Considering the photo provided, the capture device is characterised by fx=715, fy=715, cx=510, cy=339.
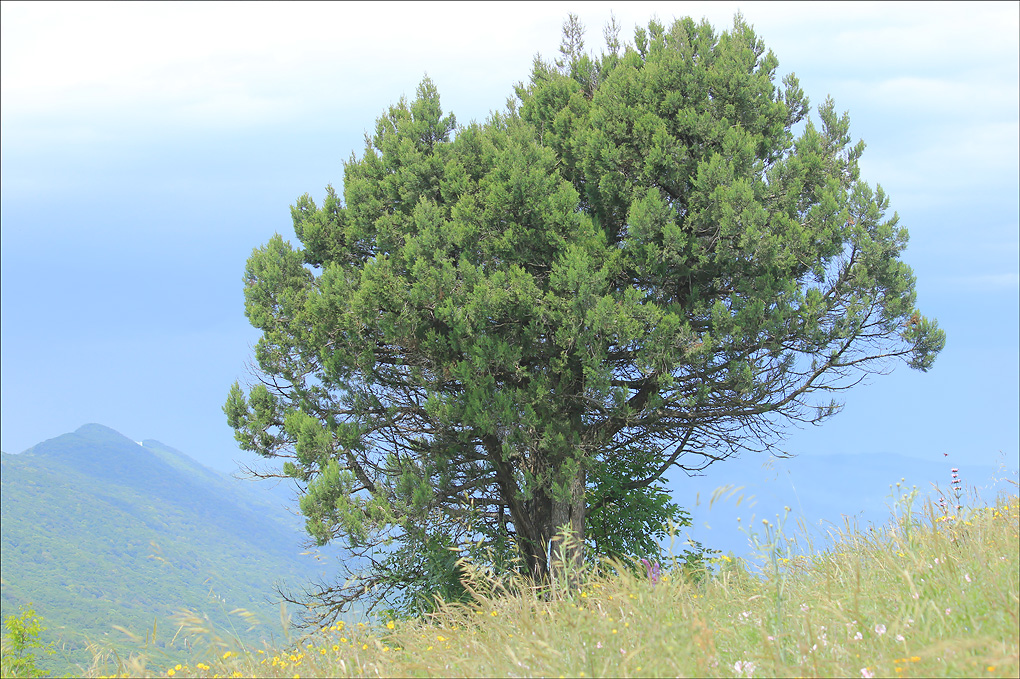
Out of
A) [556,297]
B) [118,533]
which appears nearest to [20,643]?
[556,297]

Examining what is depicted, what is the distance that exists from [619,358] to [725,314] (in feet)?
5.45

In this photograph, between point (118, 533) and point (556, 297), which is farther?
point (118, 533)

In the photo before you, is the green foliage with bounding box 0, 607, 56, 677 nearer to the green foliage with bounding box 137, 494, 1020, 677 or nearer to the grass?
the grass

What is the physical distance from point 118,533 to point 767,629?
70398 mm

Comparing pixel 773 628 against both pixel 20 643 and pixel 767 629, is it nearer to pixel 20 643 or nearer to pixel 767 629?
pixel 767 629

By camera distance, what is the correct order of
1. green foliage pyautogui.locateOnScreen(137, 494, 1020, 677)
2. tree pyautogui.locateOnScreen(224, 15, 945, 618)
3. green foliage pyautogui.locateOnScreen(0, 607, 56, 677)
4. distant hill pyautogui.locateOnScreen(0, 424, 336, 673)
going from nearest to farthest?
green foliage pyautogui.locateOnScreen(137, 494, 1020, 677) → green foliage pyautogui.locateOnScreen(0, 607, 56, 677) → tree pyautogui.locateOnScreen(224, 15, 945, 618) → distant hill pyautogui.locateOnScreen(0, 424, 336, 673)

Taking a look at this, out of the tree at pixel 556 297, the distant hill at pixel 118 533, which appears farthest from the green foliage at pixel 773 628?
the distant hill at pixel 118 533

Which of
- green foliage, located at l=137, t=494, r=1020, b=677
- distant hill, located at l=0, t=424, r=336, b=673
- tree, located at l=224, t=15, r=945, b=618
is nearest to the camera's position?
green foliage, located at l=137, t=494, r=1020, b=677

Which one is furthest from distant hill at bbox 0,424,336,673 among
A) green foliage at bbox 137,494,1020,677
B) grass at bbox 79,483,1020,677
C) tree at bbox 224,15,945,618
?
green foliage at bbox 137,494,1020,677

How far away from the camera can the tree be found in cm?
938

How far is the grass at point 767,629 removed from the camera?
3.75m

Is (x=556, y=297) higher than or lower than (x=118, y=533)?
higher

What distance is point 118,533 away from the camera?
62.9 m

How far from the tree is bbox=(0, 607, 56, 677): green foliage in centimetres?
317
